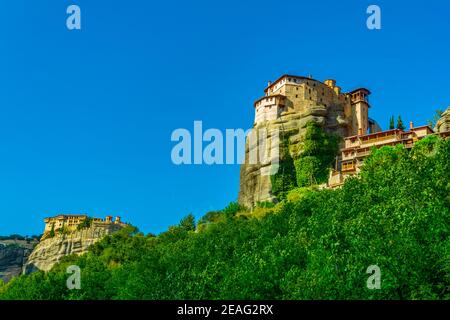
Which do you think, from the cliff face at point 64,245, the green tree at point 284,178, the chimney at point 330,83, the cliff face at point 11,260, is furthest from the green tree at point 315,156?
the cliff face at point 11,260

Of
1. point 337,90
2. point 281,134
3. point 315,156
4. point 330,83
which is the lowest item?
point 315,156

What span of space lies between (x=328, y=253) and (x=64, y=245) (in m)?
81.1

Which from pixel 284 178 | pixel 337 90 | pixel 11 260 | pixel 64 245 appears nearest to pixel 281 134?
pixel 284 178

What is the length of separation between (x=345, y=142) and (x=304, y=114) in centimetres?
880

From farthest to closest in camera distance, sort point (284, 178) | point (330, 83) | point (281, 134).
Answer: point (330, 83)
point (281, 134)
point (284, 178)

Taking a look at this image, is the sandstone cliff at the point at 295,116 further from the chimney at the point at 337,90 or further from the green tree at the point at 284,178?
the green tree at the point at 284,178

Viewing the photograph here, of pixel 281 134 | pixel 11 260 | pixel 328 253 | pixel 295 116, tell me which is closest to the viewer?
Answer: pixel 328 253

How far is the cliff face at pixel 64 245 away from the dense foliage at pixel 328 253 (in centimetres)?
4405

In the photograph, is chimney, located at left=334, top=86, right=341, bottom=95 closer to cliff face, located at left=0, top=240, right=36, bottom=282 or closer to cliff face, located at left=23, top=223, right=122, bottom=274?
cliff face, located at left=23, top=223, right=122, bottom=274

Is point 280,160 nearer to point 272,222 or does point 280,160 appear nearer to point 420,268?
point 272,222

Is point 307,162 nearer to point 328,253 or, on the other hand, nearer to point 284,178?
point 284,178

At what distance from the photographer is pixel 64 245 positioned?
102500 millimetres
